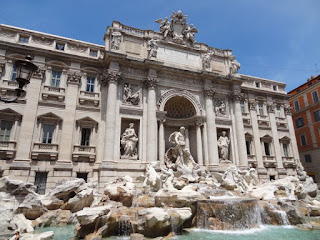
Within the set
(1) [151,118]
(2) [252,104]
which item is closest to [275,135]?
(2) [252,104]

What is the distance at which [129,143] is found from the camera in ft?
53.9

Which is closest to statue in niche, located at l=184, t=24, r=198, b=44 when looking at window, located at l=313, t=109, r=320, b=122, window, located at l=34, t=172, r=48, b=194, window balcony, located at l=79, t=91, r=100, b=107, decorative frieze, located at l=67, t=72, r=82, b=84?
window balcony, located at l=79, t=91, r=100, b=107

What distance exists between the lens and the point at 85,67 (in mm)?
17641

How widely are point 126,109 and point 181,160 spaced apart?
5.88 meters

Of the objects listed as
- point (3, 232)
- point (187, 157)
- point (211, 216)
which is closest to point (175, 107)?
point (187, 157)

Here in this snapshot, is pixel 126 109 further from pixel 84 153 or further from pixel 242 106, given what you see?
pixel 242 106

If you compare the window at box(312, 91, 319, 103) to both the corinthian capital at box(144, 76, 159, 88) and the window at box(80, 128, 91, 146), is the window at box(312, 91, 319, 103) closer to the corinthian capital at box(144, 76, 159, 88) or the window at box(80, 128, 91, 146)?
the corinthian capital at box(144, 76, 159, 88)

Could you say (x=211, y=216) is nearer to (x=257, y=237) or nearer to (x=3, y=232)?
(x=257, y=237)

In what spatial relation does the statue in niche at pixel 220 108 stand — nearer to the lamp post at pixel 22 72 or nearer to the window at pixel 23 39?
the window at pixel 23 39

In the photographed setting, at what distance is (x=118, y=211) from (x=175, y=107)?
40.6ft

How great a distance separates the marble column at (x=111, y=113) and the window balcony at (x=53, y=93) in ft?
11.3

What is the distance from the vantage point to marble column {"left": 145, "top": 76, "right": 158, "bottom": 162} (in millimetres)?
16531

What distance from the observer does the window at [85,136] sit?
53.7 feet

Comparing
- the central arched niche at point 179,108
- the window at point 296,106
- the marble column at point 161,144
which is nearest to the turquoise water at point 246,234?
the marble column at point 161,144
